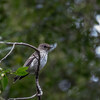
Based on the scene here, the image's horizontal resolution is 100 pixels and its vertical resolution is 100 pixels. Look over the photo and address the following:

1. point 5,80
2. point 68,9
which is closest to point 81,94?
point 68,9

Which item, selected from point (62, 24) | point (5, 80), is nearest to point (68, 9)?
point (62, 24)

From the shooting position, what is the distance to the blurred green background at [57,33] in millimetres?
6520

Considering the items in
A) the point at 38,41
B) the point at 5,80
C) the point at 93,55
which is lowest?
the point at 93,55

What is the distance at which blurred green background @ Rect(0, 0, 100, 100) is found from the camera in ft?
21.4

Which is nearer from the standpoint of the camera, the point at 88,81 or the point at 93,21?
the point at 93,21

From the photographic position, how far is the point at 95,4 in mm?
7453

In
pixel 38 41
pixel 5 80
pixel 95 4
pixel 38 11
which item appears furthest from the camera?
pixel 95 4

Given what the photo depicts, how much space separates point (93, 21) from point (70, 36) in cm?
101

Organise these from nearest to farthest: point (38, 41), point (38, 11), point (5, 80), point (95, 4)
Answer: point (5, 80) < point (38, 41) < point (38, 11) < point (95, 4)

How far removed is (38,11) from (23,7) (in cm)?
34

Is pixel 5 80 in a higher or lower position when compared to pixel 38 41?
higher

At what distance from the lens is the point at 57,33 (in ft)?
22.6

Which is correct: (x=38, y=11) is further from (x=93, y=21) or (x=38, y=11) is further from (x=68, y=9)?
(x=93, y=21)

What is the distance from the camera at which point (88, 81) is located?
7133 millimetres
